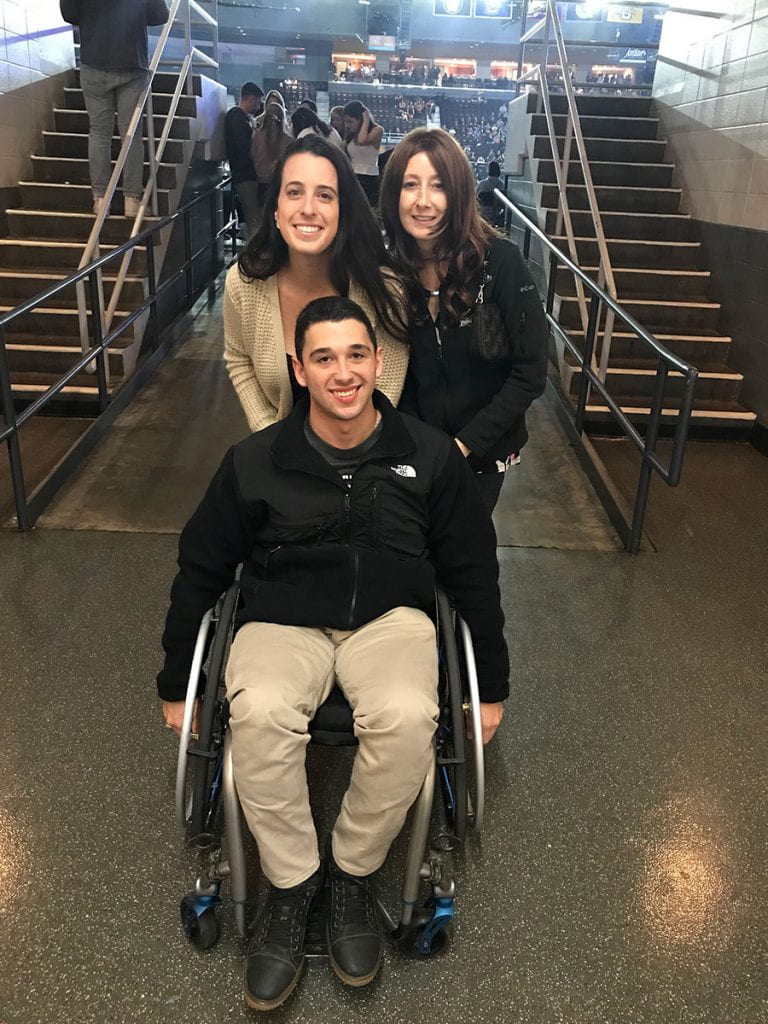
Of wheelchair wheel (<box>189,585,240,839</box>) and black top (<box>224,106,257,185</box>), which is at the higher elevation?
black top (<box>224,106,257,185</box>)

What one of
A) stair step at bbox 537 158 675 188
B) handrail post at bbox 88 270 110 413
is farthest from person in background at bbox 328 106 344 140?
handrail post at bbox 88 270 110 413

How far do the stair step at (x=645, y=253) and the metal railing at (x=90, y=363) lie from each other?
2.55m

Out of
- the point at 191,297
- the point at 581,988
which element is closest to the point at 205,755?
the point at 581,988

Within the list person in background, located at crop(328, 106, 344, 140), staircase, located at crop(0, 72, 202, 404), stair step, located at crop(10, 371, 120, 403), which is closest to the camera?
stair step, located at crop(10, 371, 120, 403)

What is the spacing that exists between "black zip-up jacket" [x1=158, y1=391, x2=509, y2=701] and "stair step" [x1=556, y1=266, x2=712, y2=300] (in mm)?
3827

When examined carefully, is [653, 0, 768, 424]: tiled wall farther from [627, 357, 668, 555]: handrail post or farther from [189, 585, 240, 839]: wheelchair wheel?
[189, 585, 240, 839]: wheelchair wheel

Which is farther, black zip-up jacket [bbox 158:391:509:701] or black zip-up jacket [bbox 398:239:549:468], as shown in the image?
black zip-up jacket [bbox 398:239:549:468]

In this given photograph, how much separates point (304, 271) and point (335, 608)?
2.48 ft

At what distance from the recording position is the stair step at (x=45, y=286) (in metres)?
4.72

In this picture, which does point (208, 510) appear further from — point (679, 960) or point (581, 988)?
point (679, 960)

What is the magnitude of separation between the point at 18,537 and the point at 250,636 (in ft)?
6.09

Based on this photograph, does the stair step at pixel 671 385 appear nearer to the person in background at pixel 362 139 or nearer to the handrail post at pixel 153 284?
the handrail post at pixel 153 284

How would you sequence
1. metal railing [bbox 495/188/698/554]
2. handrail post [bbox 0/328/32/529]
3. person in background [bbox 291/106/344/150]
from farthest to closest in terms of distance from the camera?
person in background [bbox 291/106/344/150] → handrail post [bbox 0/328/32/529] → metal railing [bbox 495/188/698/554]

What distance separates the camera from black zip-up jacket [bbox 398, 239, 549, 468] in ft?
6.06
